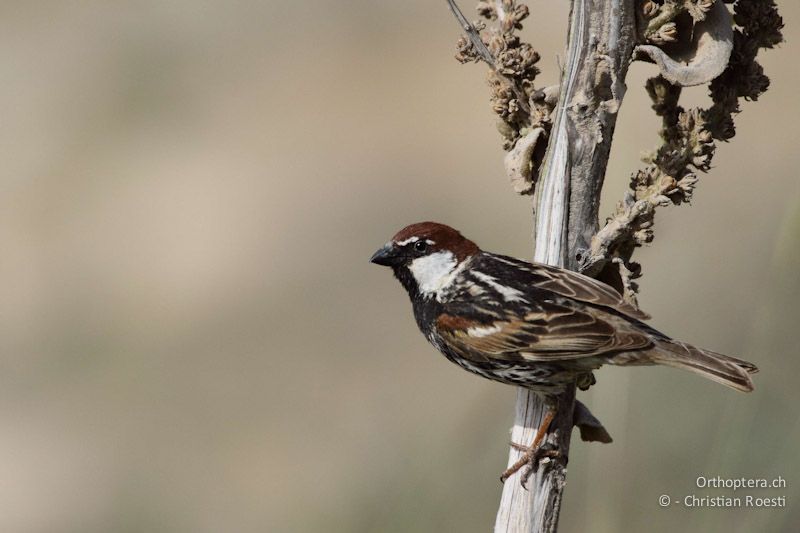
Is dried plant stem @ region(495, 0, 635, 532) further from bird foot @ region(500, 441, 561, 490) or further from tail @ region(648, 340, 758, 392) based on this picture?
tail @ region(648, 340, 758, 392)

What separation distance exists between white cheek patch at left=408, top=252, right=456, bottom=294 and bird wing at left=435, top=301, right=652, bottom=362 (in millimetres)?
235

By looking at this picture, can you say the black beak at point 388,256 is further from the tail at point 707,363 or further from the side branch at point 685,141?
the tail at point 707,363

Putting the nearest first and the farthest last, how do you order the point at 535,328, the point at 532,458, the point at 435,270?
the point at 532,458 < the point at 535,328 < the point at 435,270

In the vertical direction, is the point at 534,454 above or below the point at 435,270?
below

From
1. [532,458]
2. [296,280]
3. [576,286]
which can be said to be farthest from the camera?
[296,280]

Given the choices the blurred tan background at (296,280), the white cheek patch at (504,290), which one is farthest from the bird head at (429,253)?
the blurred tan background at (296,280)

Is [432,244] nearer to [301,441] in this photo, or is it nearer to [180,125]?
[301,441]

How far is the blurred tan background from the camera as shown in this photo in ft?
13.0

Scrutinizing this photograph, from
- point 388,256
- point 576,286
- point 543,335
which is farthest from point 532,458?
point 388,256

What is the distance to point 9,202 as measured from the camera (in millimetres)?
11234

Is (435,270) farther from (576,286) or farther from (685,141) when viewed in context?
(685,141)

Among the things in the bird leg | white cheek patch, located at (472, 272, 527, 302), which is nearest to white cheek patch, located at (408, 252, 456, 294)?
white cheek patch, located at (472, 272, 527, 302)

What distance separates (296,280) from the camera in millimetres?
9883

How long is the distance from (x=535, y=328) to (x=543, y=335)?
0.16 feet
